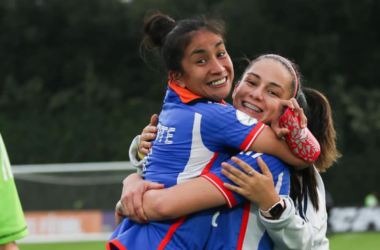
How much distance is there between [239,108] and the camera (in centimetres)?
334

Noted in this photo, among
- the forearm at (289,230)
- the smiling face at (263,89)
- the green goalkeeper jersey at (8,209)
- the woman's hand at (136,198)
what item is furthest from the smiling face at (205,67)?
the green goalkeeper jersey at (8,209)

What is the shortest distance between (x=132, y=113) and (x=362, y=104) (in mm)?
8153

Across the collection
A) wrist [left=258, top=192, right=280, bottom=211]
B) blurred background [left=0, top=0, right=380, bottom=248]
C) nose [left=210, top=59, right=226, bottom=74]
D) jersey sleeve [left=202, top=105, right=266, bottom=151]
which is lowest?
blurred background [left=0, top=0, right=380, bottom=248]

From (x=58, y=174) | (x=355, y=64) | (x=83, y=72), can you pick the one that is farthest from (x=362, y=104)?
(x=58, y=174)

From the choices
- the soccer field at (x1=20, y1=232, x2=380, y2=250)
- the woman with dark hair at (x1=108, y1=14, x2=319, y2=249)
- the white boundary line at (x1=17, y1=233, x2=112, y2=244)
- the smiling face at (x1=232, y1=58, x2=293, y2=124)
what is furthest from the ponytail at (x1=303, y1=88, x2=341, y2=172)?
the white boundary line at (x1=17, y1=233, x2=112, y2=244)

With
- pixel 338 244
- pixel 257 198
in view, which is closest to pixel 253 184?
pixel 257 198

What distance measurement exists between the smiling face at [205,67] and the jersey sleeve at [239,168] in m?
0.32

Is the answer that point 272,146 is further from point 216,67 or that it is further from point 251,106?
point 216,67

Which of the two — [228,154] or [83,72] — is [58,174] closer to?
[83,72]

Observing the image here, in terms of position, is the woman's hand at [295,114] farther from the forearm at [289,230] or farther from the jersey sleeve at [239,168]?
the forearm at [289,230]

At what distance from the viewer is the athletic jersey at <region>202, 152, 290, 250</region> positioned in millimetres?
3070

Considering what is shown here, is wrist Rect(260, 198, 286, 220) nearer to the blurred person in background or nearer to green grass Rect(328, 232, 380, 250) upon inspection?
green grass Rect(328, 232, 380, 250)

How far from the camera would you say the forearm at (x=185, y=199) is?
3.00m

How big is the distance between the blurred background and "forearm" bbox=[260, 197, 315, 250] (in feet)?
66.2
